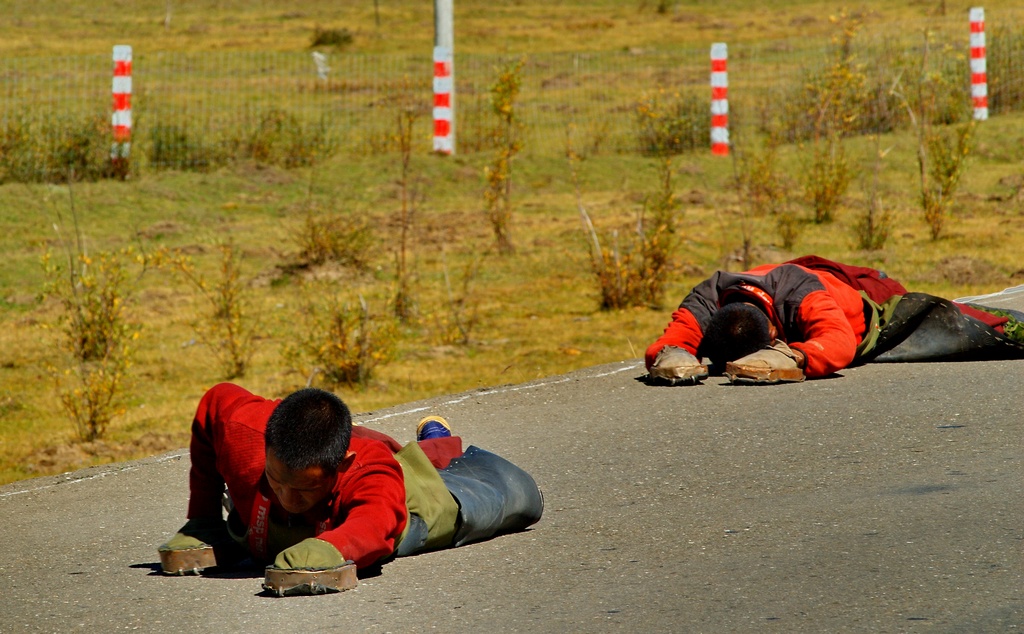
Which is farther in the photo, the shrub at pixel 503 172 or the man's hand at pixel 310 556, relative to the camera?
the shrub at pixel 503 172

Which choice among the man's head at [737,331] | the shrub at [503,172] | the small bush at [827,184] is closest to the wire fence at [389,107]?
the shrub at [503,172]

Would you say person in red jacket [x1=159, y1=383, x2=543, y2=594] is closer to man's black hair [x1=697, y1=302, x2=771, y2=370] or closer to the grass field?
man's black hair [x1=697, y1=302, x2=771, y2=370]

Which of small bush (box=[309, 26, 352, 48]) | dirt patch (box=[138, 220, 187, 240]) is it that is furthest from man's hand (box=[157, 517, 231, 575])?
small bush (box=[309, 26, 352, 48])

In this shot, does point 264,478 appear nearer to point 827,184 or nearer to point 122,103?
point 827,184

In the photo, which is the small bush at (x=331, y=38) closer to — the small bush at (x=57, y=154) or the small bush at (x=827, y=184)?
the small bush at (x=57, y=154)

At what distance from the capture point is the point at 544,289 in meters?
12.2

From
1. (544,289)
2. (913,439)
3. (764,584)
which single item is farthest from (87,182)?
(764,584)

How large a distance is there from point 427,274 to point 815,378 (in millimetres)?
6132

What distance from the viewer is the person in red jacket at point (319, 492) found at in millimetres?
3951

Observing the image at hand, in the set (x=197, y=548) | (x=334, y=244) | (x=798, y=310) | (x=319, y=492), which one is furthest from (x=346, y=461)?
(x=334, y=244)

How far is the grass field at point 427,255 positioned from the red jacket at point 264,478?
3.42m

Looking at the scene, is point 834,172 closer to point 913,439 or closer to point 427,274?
point 427,274

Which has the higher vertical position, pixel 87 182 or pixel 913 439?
pixel 87 182

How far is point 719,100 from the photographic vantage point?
1809 centimetres
